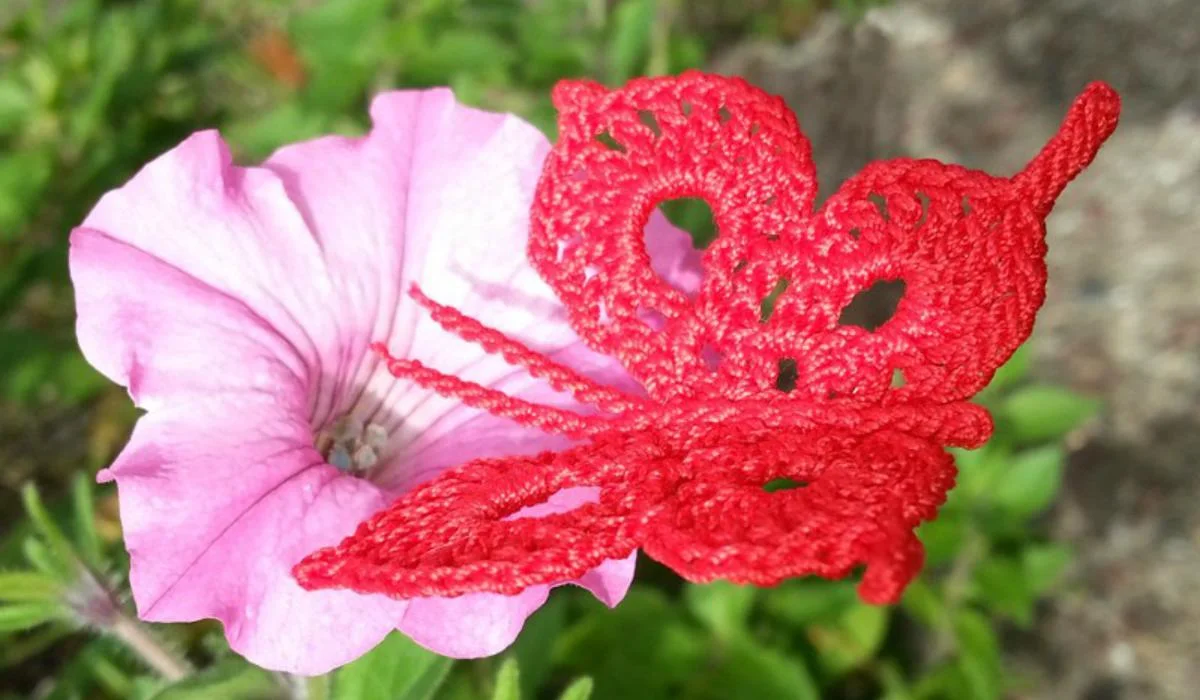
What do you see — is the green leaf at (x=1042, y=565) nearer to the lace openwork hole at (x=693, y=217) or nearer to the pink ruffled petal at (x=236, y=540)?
the lace openwork hole at (x=693, y=217)

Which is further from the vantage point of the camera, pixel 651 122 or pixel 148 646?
pixel 651 122

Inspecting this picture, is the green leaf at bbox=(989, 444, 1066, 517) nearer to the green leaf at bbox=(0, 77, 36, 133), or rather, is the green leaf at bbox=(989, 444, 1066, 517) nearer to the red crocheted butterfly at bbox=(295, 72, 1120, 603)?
the red crocheted butterfly at bbox=(295, 72, 1120, 603)

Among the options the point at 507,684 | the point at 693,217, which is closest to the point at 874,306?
the point at 693,217

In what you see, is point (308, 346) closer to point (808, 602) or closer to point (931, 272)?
point (931, 272)

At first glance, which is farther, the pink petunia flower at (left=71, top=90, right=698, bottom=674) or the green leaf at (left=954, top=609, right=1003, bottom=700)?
the green leaf at (left=954, top=609, right=1003, bottom=700)

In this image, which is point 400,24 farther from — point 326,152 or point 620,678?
point 620,678

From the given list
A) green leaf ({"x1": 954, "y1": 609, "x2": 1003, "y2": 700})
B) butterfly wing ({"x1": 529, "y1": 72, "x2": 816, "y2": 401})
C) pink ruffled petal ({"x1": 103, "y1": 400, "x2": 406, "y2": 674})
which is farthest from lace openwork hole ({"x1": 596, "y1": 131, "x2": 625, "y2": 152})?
green leaf ({"x1": 954, "y1": 609, "x2": 1003, "y2": 700})
